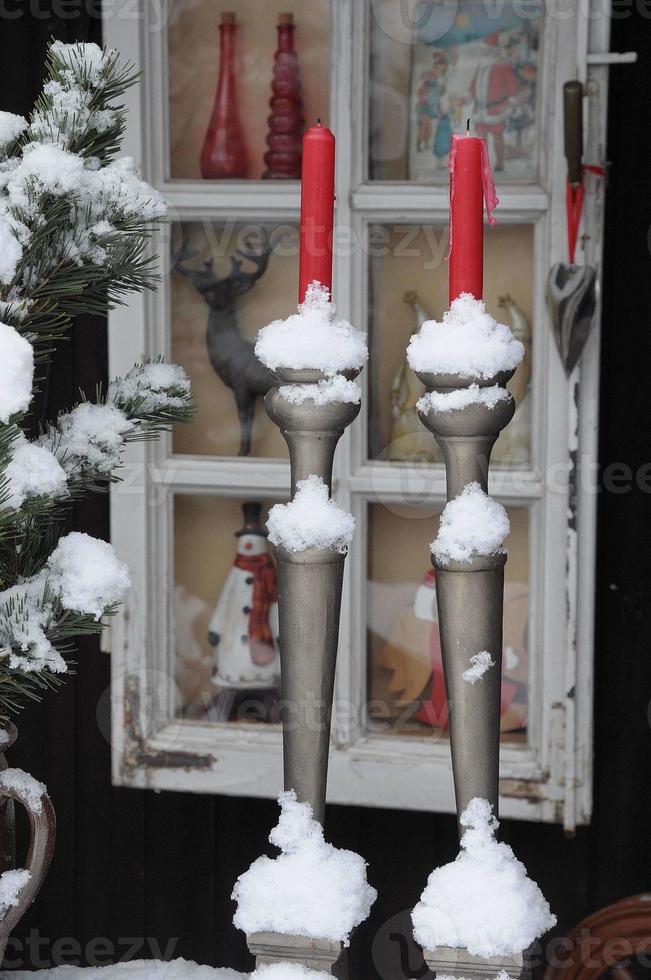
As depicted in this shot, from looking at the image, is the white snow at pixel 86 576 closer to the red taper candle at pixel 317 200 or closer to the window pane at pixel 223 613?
the red taper candle at pixel 317 200

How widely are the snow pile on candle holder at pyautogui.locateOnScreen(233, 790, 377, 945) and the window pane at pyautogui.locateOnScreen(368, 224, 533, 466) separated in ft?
3.03

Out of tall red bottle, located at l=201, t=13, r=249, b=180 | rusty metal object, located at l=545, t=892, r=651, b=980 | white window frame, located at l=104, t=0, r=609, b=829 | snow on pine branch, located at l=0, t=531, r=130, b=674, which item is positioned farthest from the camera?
tall red bottle, located at l=201, t=13, r=249, b=180

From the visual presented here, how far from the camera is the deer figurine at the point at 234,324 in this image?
1.69 m

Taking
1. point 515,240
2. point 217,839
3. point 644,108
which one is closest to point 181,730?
point 217,839

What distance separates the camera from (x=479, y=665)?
0.76m

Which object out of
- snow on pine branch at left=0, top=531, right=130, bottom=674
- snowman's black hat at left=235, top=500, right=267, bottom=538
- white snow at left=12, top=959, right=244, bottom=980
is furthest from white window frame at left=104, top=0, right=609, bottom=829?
snow on pine branch at left=0, top=531, right=130, bottom=674

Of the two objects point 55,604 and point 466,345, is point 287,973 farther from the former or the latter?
point 466,345

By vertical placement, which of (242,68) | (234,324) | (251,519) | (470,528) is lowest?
(251,519)

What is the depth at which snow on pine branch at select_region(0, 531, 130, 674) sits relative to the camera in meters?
0.85

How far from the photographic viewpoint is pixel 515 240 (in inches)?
63.6

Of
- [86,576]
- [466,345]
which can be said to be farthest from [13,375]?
[466,345]

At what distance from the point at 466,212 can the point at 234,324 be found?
1.01 metres

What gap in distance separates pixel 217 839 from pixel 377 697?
44 cm

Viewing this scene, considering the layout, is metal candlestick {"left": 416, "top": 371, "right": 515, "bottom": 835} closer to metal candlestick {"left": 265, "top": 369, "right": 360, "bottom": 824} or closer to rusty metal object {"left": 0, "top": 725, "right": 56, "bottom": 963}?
metal candlestick {"left": 265, "top": 369, "right": 360, "bottom": 824}
